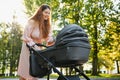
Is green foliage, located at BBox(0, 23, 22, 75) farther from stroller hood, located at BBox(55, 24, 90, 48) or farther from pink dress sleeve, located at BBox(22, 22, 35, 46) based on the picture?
stroller hood, located at BBox(55, 24, 90, 48)

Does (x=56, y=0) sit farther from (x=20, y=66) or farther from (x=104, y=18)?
(x=20, y=66)

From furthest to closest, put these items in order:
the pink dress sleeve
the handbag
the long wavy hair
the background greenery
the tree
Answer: the tree → the background greenery → the long wavy hair → the pink dress sleeve → the handbag

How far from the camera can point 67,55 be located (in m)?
5.07

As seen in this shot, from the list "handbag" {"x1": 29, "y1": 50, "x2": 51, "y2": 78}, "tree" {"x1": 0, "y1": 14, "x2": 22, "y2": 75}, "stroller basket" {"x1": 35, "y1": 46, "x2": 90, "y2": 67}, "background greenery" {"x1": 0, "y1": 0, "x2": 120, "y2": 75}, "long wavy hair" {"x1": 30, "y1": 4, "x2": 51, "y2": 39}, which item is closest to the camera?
"stroller basket" {"x1": 35, "y1": 46, "x2": 90, "y2": 67}

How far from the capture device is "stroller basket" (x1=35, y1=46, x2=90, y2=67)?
507 centimetres

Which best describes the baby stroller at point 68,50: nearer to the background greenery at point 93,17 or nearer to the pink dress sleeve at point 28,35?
the pink dress sleeve at point 28,35

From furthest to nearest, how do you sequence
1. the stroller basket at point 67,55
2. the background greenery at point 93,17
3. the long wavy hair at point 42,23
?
the background greenery at point 93,17
the long wavy hair at point 42,23
the stroller basket at point 67,55

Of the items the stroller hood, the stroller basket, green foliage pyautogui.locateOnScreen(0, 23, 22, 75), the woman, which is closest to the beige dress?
the woman

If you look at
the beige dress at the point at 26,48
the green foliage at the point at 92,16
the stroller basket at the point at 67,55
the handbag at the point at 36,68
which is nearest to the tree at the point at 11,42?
the green foliage at the point at 92,16

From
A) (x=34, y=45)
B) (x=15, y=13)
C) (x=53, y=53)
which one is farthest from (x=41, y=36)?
(x=15, y=13)

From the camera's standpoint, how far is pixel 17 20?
46.1 metres

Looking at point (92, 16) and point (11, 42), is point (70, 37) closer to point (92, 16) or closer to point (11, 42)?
point (92, 16)

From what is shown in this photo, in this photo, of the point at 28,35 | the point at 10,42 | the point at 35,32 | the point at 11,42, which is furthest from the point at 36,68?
the point at 10,42

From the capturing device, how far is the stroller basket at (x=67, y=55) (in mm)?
5070
